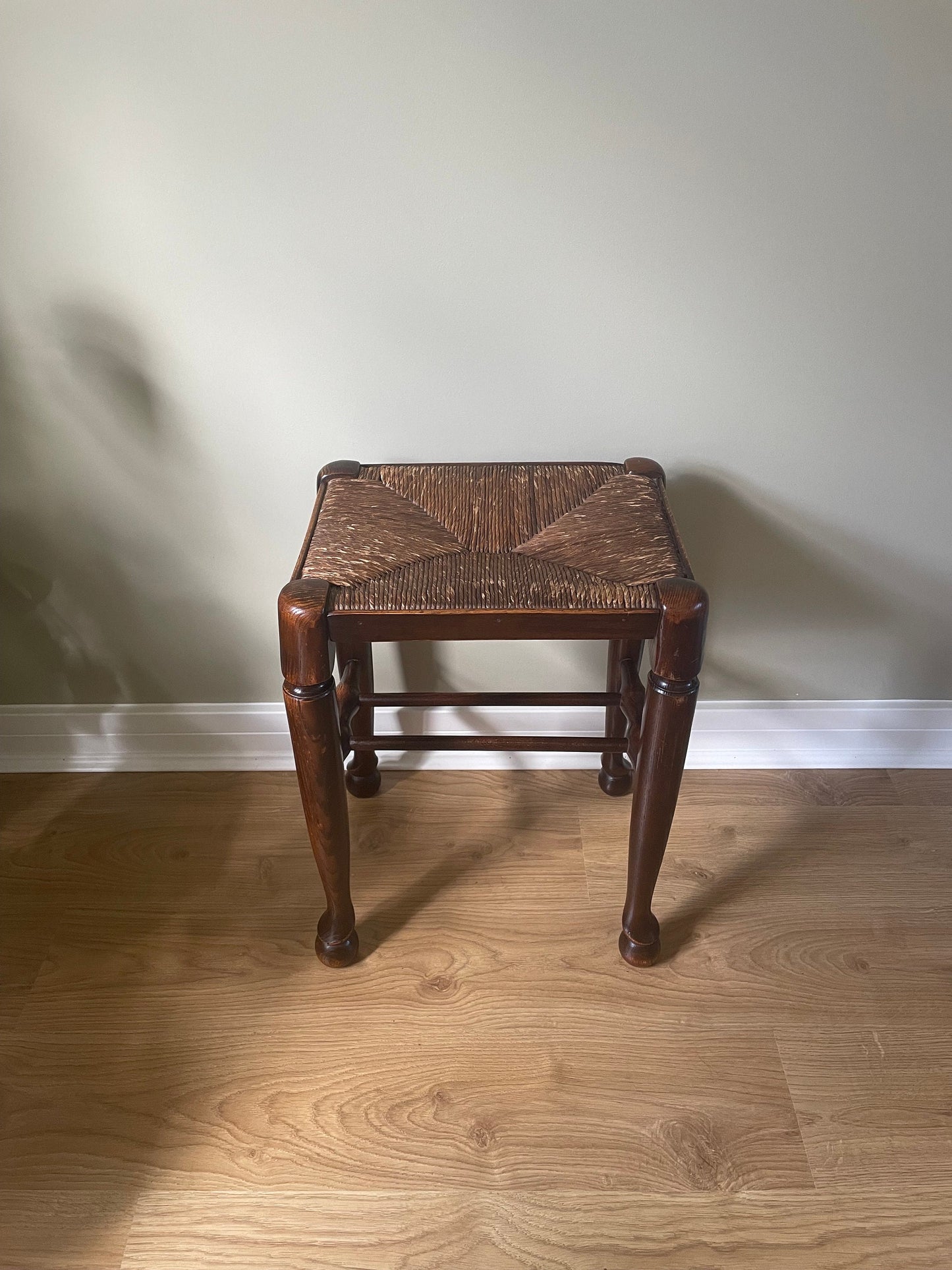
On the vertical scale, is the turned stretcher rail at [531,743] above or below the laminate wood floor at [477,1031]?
above

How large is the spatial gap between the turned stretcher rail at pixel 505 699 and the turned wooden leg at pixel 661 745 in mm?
191

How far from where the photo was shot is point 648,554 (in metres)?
1.05

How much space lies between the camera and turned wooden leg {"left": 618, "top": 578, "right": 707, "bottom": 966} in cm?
98

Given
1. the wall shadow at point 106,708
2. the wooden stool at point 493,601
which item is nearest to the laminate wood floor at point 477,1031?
the wall shadow at point 106,708

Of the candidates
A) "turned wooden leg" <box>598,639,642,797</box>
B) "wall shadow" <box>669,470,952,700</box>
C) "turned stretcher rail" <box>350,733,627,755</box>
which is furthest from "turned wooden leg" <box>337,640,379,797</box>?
"wall shadow" <box>669,470,952,700</box>

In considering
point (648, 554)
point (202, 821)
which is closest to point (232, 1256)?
point (202, 821)

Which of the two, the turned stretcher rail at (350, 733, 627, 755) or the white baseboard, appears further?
the white baseboard

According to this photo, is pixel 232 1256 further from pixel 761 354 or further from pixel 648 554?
pixel 761 354

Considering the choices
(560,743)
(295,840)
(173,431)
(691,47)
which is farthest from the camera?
(295,840)

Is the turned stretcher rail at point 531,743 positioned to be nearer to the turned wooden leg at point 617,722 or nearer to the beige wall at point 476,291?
the turned wooden leg at point 617,722

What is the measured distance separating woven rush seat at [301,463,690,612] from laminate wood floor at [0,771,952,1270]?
54 cm

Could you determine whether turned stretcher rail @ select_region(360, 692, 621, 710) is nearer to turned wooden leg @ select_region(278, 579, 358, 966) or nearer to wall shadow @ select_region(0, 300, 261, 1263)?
turned wooden leg @ select_region(278, 579, 358, 966)

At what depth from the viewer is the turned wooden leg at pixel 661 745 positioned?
0.98 m

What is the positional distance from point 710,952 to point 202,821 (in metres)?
0.79
